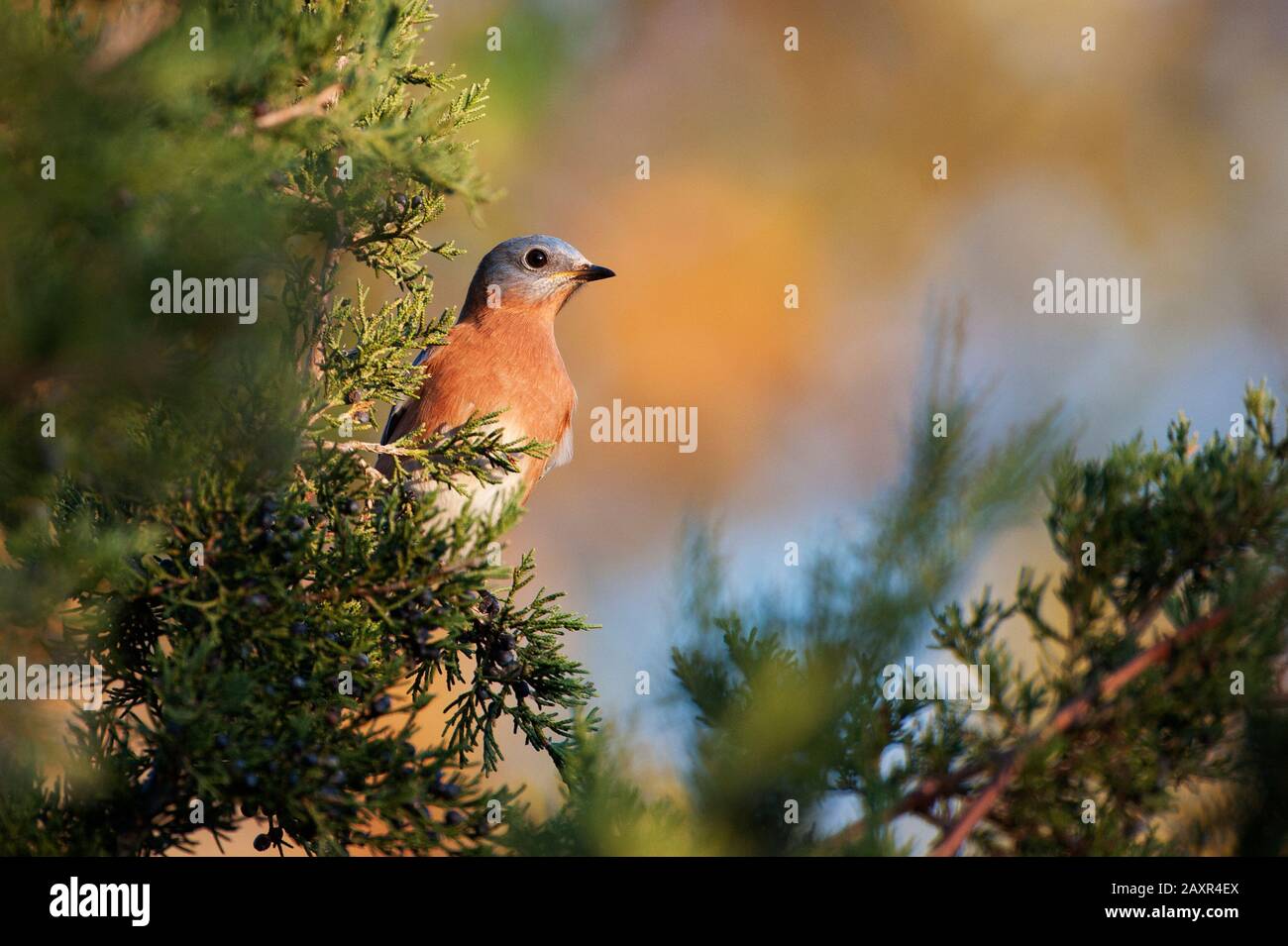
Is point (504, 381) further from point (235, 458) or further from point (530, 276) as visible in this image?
point (235, 458)

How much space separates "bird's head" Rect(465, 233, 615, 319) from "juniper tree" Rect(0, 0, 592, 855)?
205cm

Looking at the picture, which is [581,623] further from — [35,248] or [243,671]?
[35,248]

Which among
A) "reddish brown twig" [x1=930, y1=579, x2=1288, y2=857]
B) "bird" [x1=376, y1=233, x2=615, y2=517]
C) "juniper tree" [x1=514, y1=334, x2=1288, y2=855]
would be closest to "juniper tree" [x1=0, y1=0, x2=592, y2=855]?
"juniper tree" [x1=514, y1=334, x2=1288, y2=855]

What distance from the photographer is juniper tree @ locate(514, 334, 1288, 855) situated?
124 centimetres

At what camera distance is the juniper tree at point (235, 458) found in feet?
4.14

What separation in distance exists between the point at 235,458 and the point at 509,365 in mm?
2616

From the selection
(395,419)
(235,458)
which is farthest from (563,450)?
(235,458)

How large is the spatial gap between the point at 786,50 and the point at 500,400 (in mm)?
7373

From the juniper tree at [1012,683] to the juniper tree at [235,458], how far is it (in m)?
0.39

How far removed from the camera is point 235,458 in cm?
203
